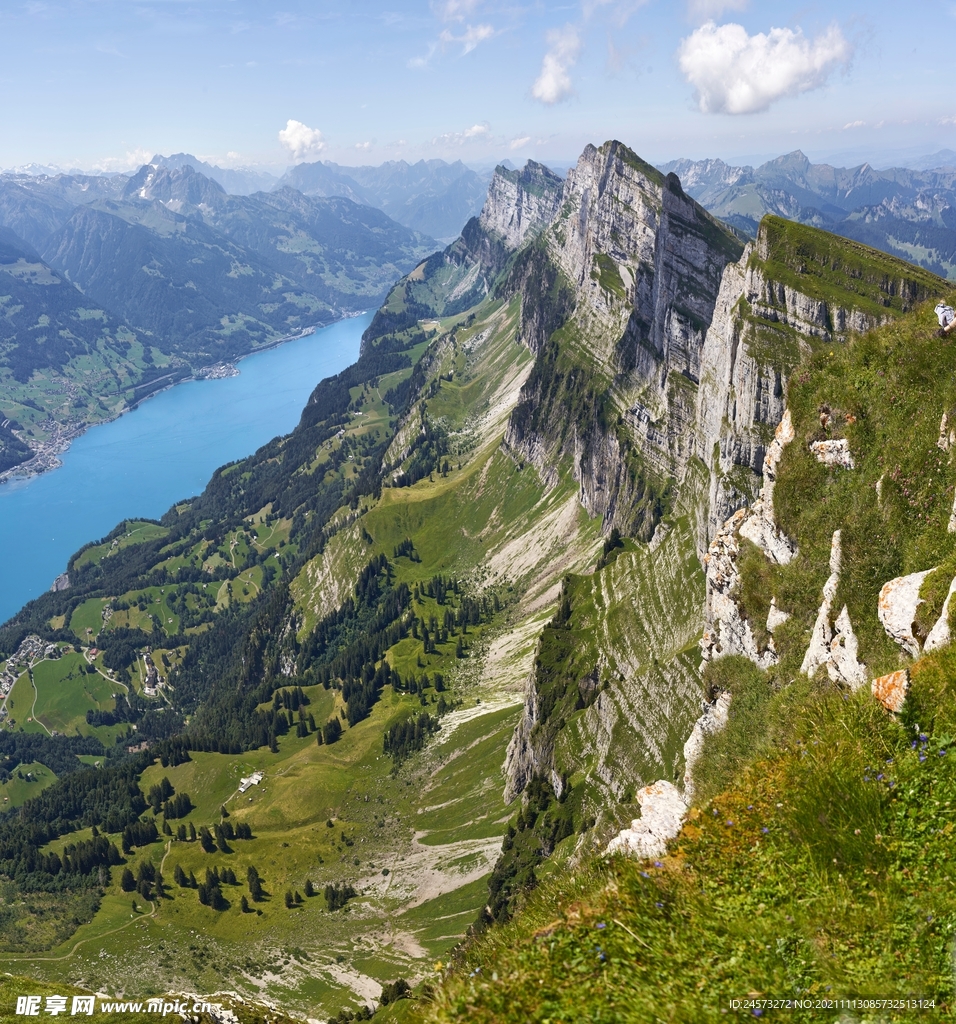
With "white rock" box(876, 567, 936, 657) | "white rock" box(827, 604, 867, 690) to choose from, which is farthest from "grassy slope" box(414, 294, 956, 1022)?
"white rock" box(827, 604, 867, 690)

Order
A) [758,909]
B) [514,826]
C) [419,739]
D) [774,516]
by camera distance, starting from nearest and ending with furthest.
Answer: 1. [758,909]
2. [774,516]
3. [514,826]
4. [419,739]

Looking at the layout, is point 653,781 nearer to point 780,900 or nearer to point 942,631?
point 942,631

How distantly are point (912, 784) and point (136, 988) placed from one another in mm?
148386

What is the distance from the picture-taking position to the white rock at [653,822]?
23.1 metres

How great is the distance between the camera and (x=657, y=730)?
342 feet

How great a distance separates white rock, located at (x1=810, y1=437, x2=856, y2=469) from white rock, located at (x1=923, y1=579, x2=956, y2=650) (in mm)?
18856

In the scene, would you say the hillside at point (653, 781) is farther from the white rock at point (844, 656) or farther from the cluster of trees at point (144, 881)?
the cluster of trees at point (144, 881)

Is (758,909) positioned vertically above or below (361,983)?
above

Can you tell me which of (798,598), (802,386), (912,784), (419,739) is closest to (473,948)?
(912,784)

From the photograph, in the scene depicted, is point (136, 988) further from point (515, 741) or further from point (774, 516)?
point (774, 516)

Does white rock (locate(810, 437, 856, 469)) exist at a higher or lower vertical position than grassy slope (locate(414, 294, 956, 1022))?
higher

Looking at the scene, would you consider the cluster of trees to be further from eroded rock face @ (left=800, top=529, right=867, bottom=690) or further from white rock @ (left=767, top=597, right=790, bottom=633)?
eroded rock face @ (left=800, top=529, right=867, bottom=690)

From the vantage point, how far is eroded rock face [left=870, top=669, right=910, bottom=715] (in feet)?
53.8

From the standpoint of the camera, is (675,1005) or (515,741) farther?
(515,741)
